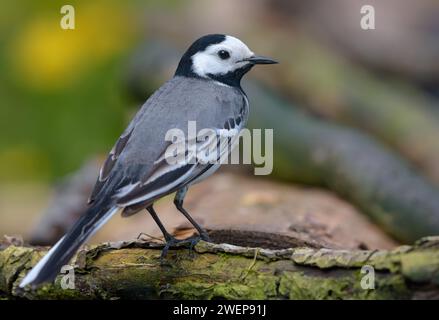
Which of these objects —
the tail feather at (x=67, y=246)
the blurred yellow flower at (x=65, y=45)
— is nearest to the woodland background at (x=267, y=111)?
the blurred yellow flower at (x=65, y=45)

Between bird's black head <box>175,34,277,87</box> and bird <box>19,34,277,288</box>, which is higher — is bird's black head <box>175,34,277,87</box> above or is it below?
above

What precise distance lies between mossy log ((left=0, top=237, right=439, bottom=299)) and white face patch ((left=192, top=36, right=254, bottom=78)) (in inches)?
46.7

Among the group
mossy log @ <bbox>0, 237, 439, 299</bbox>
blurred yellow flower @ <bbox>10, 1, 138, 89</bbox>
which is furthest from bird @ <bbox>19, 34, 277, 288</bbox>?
blurred yellow flower @ <bbox>10, 1, 138, 89</bbox>

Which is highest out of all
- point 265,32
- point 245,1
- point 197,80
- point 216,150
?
point 245,1

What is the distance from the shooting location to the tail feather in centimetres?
314

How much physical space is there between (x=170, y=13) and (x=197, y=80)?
4332 mm

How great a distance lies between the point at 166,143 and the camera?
149 inches

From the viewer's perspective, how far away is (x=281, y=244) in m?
3.82

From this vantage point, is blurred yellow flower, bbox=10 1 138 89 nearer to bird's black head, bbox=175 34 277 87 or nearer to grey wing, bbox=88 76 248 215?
bird's black head, bbox=175 34 277 87

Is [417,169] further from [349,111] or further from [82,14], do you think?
[82,14]

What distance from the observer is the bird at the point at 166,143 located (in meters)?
3.36

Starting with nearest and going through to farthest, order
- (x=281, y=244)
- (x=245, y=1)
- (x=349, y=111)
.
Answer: (x=281, y=244)
(x=349, y=111)
(x=245, y=1)

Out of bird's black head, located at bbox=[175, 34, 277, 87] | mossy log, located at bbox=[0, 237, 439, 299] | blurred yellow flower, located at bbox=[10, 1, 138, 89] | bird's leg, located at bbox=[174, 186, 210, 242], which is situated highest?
blurred yellow flower, located at bbox=[10, 1, 138, 89]

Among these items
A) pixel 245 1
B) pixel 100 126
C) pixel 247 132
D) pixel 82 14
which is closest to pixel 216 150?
pixel 247 132
